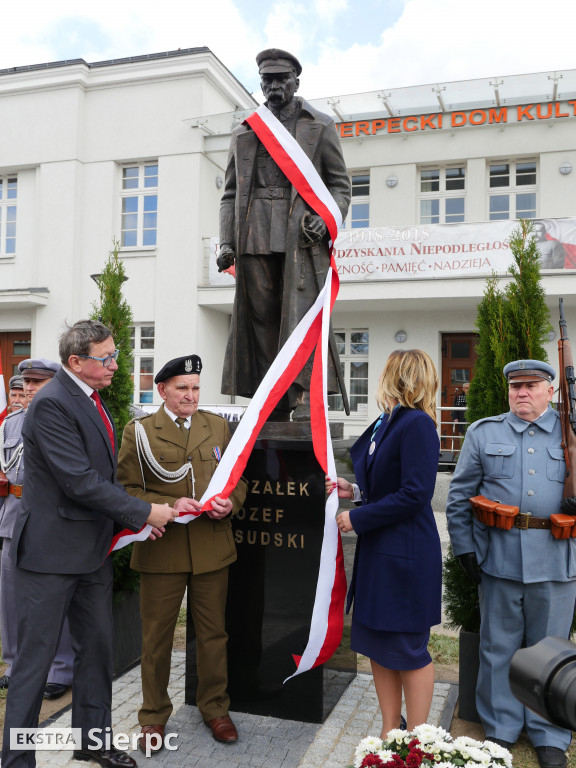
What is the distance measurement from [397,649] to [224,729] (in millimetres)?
1041

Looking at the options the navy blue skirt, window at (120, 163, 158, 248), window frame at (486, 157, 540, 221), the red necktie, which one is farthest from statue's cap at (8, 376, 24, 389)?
window frame at (486, 157, 540, 221)

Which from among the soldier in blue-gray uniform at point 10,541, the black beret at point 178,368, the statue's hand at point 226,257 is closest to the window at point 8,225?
the soldier in blue-gray uniform at point 10,541

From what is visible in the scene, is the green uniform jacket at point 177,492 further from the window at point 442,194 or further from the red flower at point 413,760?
the window at point 442,194

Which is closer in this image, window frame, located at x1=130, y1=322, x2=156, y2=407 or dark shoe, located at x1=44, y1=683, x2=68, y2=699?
dark shoe, located at x1=44, y1=683, x2=68, y2=699

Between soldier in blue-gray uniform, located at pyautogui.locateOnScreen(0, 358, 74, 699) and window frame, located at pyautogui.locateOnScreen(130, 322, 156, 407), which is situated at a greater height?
window frame, located at pyautogui.locateOnScreen(130, 322, 156, 407)

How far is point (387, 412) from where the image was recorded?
3.09 m

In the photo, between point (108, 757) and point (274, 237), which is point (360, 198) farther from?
point (108, 757)

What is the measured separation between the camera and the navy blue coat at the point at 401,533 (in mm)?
2875

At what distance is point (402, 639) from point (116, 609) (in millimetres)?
2165

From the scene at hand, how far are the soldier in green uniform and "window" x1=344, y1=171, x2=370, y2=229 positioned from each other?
15.7 m

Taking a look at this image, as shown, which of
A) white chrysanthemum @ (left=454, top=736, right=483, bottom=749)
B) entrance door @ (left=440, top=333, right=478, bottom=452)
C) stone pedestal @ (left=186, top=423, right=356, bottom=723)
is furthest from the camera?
entrance door @ (left=440, top=333, right=478, bottom=452)

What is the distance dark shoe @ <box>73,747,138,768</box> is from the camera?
121 inches

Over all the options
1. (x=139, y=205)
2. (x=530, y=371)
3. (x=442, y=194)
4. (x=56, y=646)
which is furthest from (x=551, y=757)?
(x=139, y=205)

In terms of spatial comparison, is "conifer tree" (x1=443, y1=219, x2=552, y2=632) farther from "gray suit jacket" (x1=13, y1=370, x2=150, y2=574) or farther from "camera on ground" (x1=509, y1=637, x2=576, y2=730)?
"camera on ground" (x1=509, y1=637, x2=576, y2=730)
